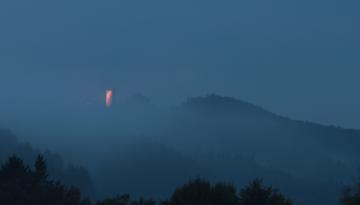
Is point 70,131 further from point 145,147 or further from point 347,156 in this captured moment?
point 347,156

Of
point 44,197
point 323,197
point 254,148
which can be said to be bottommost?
point 44,197

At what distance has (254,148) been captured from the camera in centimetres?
18888

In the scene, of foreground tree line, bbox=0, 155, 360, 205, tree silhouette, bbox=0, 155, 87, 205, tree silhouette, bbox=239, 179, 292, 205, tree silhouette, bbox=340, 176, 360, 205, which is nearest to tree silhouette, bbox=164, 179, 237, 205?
foreground tree line, bbox=0, 155, 360, 205

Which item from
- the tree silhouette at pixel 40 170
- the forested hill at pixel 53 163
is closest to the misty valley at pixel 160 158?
the forested hill at pixel 53 163

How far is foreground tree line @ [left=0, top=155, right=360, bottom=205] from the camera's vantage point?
31.8 meters

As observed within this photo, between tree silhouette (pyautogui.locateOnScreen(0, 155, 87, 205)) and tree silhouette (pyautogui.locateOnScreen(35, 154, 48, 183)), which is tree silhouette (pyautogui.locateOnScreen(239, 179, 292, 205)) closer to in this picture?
tree silhouette (pyautogui.locateOnScreen(0, 155, 87, 205))

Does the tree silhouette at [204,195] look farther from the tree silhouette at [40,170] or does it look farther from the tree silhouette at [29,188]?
the tree silhouette at [40,170]

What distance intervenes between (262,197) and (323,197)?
10481 cm

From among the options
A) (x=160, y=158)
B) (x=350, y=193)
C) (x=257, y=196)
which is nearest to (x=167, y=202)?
(x=257, y=196)

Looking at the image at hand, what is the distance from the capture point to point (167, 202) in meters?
34.5

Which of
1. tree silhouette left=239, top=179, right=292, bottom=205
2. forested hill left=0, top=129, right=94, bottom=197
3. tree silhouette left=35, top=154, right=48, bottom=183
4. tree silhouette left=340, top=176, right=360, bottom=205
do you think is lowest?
tree silhouette left=239, top=179, right=292, bottom=205

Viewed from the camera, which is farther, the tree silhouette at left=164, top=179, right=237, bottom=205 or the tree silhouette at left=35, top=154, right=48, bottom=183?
the tree silhouette at left=35, top=154, right=48, bottom=183

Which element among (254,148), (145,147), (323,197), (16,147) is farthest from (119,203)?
(254,148)

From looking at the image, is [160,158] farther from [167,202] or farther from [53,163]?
[167,202]
